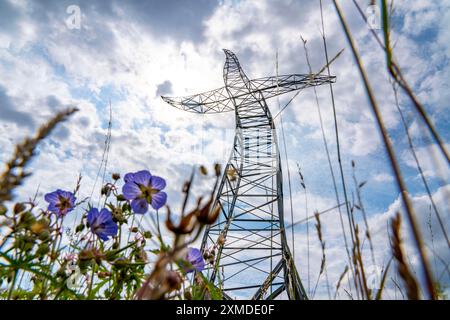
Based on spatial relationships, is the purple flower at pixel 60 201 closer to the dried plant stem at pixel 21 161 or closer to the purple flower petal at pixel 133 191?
the purple flower petal at pixel 133 191

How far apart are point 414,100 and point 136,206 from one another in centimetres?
93

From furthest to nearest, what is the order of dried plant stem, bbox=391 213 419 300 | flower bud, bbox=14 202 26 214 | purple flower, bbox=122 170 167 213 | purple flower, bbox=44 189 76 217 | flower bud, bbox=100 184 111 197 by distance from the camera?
flower bud, bbox=100 184 111 197 < purple flower, bbox=44 189 76 217 < purple flower, bbox=122 170 167 213 < flower bud, bbox=14 202 26 214 < dried plant stem, bbox=391 213 419 300

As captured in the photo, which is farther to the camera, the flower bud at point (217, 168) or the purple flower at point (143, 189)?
the purple flower at point (143, 189)

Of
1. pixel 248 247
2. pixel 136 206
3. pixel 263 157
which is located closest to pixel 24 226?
pixel 136 206

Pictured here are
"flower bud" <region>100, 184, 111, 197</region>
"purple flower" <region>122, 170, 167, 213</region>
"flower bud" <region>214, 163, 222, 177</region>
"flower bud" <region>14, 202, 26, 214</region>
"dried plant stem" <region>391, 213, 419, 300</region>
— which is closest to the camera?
"dried plant stem" <region>391, 213, 419, 300</region>

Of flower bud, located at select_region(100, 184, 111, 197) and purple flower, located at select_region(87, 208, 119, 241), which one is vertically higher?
flower bud, located at select_region(100, 184, 111, 197)

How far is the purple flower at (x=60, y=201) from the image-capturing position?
1.42 m

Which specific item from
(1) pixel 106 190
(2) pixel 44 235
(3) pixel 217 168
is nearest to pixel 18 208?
(2) pixel 44 235

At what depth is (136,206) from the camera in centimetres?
118

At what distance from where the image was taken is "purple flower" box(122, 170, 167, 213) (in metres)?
1.17

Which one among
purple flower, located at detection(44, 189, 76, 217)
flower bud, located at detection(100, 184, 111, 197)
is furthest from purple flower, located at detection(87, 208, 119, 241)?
flower bud, located at detection(100, 184, 111, 197)

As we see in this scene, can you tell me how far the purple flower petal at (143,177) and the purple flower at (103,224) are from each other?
0.86 feet

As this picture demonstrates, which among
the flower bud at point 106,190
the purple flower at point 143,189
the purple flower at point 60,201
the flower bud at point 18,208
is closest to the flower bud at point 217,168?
the purple flower at point 143,189

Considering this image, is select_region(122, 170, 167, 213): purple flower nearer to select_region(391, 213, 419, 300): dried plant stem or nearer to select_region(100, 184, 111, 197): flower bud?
select_region(100, 184, 111, 197): flower bud
